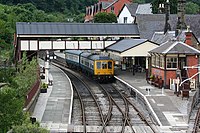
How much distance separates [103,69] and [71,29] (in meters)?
8.61

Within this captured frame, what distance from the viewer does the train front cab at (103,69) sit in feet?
137

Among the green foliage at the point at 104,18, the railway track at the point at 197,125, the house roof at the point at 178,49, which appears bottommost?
the railway track at the point at 197,125

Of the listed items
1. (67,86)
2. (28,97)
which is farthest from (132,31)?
(28,97)

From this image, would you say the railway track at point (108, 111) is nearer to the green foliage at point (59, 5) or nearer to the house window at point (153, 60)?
the house window at point (153, 60)

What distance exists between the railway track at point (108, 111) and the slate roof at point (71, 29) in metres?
9.42

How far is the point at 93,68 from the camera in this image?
4269 cm

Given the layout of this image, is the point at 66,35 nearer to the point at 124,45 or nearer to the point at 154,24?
the point at 124,45

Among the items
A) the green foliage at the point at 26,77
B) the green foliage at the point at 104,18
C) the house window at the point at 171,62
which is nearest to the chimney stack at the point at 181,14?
the house window at the point at 171,62

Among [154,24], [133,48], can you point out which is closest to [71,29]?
[133,48]

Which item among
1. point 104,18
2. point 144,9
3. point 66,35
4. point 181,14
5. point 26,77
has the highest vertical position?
point 144,9

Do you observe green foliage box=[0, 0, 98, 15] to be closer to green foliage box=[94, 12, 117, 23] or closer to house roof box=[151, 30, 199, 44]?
green foliage box=[94, 12, 117, 23]

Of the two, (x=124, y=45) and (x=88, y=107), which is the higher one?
(x=124, y=45)

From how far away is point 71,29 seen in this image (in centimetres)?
4878

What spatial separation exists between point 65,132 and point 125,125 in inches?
138
